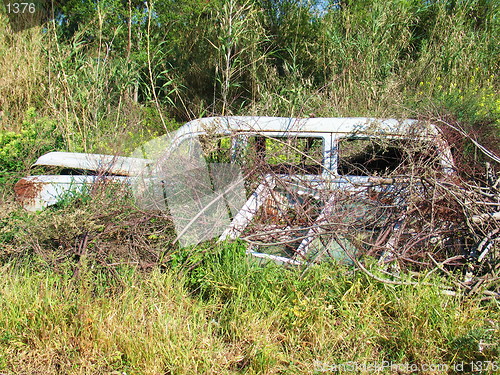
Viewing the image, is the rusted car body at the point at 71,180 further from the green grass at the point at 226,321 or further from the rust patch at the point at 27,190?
the green grass at the point at 226,321

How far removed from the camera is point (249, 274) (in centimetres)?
354

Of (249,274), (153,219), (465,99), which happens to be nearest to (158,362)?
(249,274)

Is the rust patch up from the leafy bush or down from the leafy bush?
down

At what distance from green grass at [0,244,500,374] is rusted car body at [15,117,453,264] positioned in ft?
1.55

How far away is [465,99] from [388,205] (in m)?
4.41

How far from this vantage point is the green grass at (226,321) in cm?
294

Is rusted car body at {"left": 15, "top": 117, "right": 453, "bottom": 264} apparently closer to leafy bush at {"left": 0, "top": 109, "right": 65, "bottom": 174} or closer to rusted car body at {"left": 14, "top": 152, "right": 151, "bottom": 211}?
rusted car body at {"left": 14, "top": 152, "right": 151, "bottom": 211}

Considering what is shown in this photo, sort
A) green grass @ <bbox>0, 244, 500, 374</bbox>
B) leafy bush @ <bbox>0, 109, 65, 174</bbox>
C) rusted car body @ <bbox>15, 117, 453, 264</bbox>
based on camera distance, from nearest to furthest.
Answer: green grass @ <bbox>0, 244, 500, 374</bbox> < rusted car body @ <bbox>15, 117, 453, 264</bbox> < leafy bush @ <bbox>0, 109, 65, 174</bbox>

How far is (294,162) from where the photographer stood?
438cm

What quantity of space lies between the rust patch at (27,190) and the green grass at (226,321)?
45.1 inches

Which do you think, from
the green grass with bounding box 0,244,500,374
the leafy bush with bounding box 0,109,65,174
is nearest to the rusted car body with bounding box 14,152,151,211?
the green grass with bounding box 0,244,500,374

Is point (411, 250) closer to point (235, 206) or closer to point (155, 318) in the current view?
point (235, 206)

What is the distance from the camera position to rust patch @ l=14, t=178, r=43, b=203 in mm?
4690

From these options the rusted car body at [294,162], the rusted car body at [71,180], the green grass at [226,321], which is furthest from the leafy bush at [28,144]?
the green grass at [226,321]
